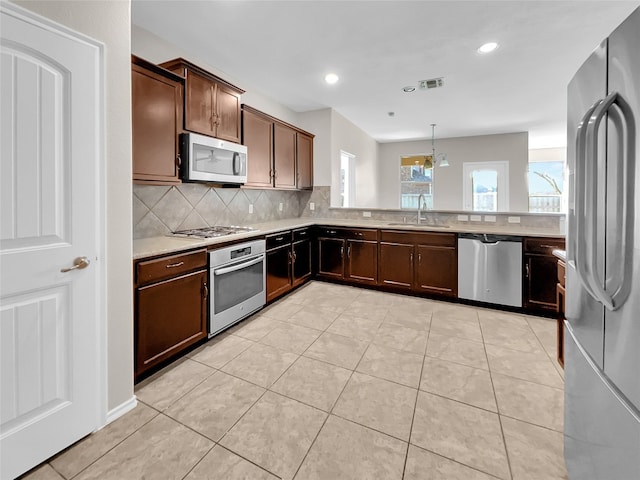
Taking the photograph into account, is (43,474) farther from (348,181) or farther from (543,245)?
(348,181)

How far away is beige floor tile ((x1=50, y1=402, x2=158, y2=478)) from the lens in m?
1.37

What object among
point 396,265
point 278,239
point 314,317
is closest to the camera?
point 314,317

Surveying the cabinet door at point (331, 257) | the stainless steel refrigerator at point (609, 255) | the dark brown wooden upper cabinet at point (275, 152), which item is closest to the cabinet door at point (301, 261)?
the cabinet door at point (331, 257)

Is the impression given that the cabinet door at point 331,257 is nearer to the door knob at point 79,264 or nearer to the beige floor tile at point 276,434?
the beige floor tile at point 276,434

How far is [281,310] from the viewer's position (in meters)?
3.25

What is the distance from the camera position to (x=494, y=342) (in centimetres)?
258

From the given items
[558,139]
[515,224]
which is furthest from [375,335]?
[558,139]

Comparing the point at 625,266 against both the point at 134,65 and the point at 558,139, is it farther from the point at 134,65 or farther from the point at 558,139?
the point at 558,139

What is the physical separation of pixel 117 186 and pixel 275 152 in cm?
243

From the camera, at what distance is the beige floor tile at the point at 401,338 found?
2.49 m

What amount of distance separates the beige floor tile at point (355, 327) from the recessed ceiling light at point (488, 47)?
9.27 feet

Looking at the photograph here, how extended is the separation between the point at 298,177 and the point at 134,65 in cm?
247

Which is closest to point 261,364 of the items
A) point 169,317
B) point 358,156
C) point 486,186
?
point 169,317

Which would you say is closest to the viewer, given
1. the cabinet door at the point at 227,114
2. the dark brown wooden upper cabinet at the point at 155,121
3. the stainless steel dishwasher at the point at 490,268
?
the dark brown wooden upper cabinet at the point at 155,121
